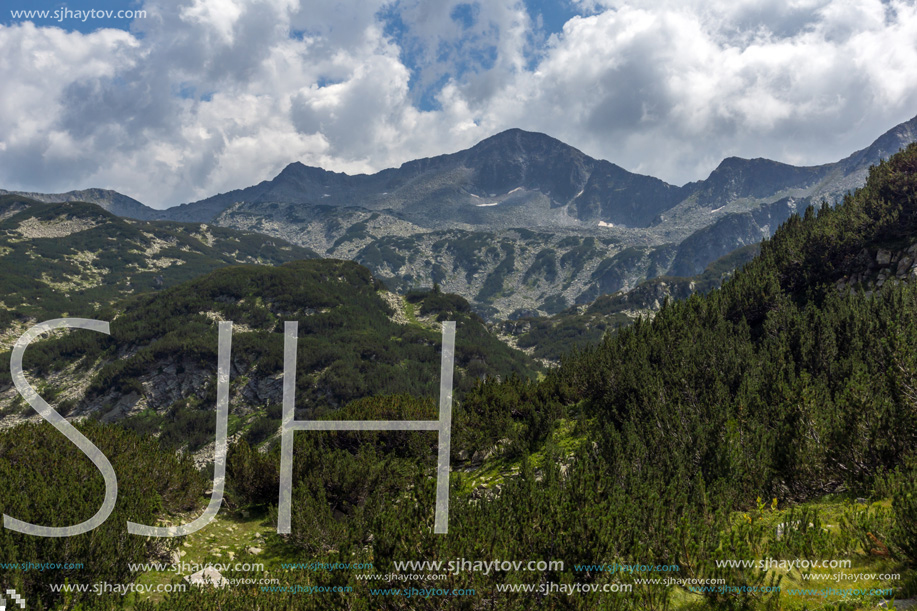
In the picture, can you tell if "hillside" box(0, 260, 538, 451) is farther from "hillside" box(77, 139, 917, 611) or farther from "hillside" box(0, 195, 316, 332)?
"hillside" box(77, 139, 917, 611)

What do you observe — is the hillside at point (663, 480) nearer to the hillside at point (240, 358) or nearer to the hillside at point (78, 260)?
the hillside at point (240, 358)

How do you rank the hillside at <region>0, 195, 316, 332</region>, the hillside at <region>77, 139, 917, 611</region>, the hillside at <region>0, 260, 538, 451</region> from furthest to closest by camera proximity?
the hillside at <region>0, 195, 316, 332</region>
the hillside at <region>0, 260, 538, 451</region>
the hillside at <region>77, 139, 917, 611</region>

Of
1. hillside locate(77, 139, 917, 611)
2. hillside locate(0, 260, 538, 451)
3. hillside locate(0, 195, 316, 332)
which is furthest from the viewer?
hillside locate(0, 195, 316, 332)

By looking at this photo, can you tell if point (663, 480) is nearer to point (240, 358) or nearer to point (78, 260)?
point (240, 358)

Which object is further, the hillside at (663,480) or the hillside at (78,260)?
the hillside at (78,260)

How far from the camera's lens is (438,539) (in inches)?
231

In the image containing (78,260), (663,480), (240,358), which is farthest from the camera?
(78,260)

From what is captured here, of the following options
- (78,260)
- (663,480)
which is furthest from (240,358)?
(78,260)

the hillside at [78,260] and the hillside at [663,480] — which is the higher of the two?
the hillside at [78,260]

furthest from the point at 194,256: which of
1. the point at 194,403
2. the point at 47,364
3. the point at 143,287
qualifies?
the point at 194,403

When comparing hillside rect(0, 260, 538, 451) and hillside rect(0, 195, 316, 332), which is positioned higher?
hillside rect(0, 195, 316, 332)

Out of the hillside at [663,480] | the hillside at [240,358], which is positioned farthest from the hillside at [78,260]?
the hillside at [663,480]

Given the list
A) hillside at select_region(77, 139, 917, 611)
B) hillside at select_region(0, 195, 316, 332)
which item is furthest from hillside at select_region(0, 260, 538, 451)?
hillside at select_region(77, 139, 917, 611)

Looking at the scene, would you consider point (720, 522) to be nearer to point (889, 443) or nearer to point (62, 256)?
point (889, 443)
